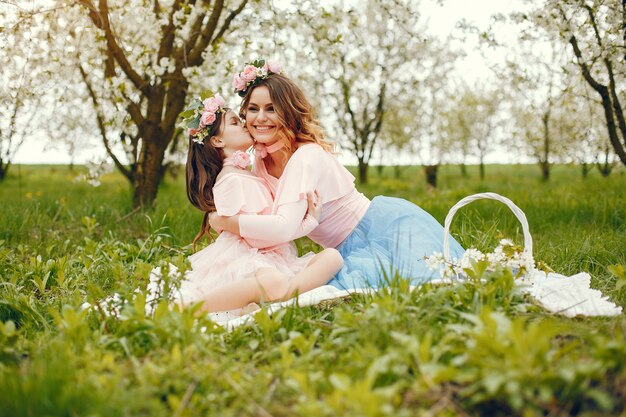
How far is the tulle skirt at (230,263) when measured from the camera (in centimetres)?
306

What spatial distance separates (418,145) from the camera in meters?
14.1

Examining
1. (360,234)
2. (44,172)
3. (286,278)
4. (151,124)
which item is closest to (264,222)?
(286,278)

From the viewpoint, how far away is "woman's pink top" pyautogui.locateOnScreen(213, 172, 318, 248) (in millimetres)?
3178

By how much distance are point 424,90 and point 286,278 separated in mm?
9685

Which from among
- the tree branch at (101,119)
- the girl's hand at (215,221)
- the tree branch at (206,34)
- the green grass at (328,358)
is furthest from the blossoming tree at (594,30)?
the tree branch at (101,119)

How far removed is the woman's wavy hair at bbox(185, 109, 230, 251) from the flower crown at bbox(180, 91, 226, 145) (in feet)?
0.10

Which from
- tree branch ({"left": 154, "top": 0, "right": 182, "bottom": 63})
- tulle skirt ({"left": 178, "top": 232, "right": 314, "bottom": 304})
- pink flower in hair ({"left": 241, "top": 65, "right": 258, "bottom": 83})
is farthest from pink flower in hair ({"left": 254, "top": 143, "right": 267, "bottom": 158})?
tree branch ({"left": 154, "top": 0, "right": 182, "bottom": 63})

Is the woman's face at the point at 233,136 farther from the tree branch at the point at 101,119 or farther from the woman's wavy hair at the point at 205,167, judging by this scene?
the tree branch at the point at 101,119

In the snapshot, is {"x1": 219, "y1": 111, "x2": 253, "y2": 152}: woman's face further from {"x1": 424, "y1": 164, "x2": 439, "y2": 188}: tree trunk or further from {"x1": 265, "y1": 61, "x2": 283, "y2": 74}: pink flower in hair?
{"x1": 424, "y1": 164, "x2": 439, "y2": 188}: tree trunk

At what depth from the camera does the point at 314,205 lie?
10.6 feet

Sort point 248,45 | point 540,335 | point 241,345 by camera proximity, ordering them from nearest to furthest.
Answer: point 540,335, point 241,345, point 248,45

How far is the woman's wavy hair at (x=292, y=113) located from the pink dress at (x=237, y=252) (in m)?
0.35

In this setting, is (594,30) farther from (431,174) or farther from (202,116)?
(431,174)

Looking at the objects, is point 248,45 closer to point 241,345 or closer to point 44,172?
point 241,345
